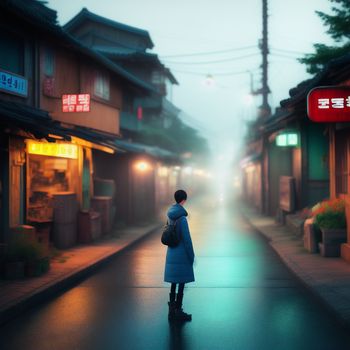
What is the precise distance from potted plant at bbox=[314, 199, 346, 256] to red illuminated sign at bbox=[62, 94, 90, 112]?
818 centimetres

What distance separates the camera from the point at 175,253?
7695mm

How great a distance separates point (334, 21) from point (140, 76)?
86.5ft

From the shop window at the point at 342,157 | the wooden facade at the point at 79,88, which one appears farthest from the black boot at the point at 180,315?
the wooden facade at the point at 79,88

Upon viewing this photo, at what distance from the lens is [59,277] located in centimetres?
1038

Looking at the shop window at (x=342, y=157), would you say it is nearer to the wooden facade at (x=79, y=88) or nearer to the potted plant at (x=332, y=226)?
the potted plant at (x=332, y=226)

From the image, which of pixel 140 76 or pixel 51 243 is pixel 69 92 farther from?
pixel 140 76

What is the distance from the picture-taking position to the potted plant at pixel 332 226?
43.6 feet

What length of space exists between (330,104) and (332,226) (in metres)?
4.20

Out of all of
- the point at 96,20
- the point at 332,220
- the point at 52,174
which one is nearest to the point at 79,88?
the point at 52,174

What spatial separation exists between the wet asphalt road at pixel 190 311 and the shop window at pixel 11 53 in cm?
620

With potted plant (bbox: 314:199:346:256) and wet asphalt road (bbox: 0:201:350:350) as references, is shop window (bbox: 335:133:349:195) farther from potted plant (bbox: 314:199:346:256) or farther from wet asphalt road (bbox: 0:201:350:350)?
wet asphalt road (bbox: 0:201:350:350)

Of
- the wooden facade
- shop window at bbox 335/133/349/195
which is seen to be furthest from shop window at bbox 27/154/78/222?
shop window at bbox 335/133/349/195

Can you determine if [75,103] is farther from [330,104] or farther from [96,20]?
[96,20]

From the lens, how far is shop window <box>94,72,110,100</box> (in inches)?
805
